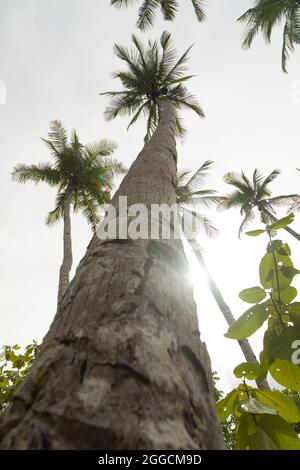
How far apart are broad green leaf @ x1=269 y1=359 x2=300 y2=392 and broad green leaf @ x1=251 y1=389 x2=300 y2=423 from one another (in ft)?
0.18

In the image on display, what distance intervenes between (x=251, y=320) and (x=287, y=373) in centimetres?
20

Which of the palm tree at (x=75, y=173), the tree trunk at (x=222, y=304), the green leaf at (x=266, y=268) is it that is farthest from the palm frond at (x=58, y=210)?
the green leaf at (x=266, y=268)

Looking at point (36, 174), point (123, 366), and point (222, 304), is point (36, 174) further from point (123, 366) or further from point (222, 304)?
point (123, 366)

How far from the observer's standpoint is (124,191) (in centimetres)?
132

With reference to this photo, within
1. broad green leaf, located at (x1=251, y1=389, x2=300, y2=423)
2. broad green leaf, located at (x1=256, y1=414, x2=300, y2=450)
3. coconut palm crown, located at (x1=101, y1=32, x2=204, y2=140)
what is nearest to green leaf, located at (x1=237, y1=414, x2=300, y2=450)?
broad green leaf, located at (x1=256, y1=414, x2=300, y2=450)

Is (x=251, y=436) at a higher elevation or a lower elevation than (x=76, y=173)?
lower

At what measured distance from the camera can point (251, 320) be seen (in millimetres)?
943

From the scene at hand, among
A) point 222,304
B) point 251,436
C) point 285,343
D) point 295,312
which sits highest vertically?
point 222,304

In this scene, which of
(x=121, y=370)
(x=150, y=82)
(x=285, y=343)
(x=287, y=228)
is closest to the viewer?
(x=121, y=370)

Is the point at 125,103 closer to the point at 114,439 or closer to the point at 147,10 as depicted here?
the point at 147,10

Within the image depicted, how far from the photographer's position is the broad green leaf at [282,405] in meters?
0.87

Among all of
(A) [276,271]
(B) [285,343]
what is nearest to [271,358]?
(B) [285,343]

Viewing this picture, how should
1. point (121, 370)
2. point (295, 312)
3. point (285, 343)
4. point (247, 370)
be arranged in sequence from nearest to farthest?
1. point (121, 370)
2. point (285, 343)
3. point (295, 312)
4. point (247, 370)
